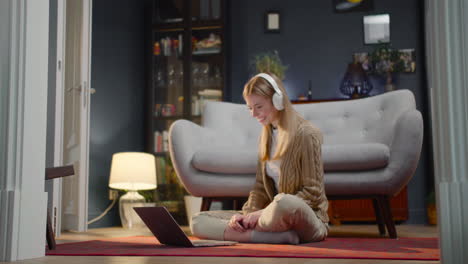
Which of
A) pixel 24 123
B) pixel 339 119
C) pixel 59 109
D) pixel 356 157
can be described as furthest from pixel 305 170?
pixel 59 109

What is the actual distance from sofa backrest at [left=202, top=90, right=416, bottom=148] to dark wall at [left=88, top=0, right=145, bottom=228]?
1180 millimetres

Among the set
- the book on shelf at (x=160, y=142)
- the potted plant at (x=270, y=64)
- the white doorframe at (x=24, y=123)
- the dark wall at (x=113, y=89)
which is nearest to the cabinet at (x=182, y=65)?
the book on shelf at (x=160, y=142)

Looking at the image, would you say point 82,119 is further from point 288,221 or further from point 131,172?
point 288,221

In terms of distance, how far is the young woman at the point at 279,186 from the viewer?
1980mm

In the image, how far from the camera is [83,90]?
3.68m

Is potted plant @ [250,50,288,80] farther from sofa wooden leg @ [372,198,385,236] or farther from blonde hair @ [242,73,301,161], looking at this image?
blonde hair @ [242,73,301,161]

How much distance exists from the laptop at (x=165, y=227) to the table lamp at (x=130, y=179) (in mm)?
2039

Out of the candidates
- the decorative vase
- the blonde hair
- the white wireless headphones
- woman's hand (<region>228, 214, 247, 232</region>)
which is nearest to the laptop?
woman's hand (<region>228, 214, 247, 232</region>)

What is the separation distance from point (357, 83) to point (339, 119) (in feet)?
5.39

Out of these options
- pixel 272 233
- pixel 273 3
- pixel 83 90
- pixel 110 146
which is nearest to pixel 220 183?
pixel 272 233

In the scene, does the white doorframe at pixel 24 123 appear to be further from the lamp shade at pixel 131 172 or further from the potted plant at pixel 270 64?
the potted plant at pixel 270 64

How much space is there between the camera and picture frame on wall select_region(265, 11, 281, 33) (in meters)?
5.25

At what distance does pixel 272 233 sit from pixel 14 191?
939 mm

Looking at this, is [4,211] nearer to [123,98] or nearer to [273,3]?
[123,98]
